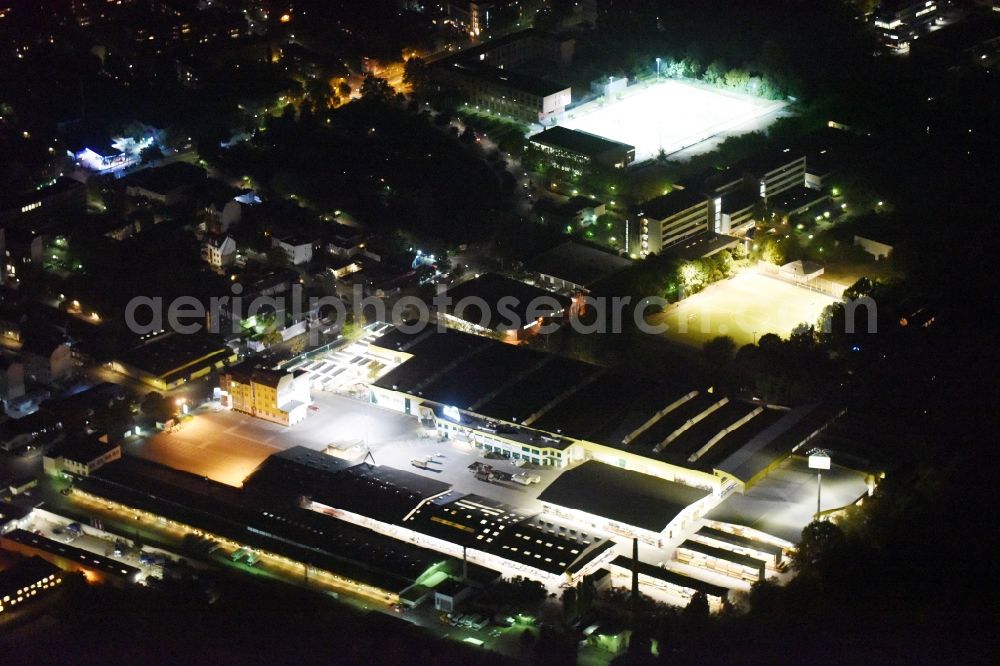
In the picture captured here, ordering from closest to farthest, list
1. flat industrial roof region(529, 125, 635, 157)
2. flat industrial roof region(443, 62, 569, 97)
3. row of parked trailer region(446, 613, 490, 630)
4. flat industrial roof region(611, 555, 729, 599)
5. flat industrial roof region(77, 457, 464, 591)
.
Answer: row of parked trailer region(446, 613, 490, 630)
flat industrial roof region(611, 555, 729, 599)
flat industrial roof region(77, 457, 464, 591)
flat industrial roof region(529, 125, 635, 157)
flat industrial roof region(443, 62, 569, 97)

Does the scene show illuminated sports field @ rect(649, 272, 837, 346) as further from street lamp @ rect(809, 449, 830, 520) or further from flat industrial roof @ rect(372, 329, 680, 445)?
street lamp @ rect(809, 449, 830, 520)

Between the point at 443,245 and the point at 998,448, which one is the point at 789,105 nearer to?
the point at 443,245

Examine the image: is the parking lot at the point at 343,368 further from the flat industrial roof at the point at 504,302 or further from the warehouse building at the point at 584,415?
the flat industrial roof at the point at 504,302

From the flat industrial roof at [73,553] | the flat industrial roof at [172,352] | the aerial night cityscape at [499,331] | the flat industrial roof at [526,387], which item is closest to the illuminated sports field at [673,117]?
the aerial night cityscape at [499,331]

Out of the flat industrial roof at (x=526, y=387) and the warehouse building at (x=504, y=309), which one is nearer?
the flat industrial roof at (x=526, y=387)

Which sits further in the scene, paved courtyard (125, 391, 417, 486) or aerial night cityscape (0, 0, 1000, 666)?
paved courtyard (125, 391, 417, 486)

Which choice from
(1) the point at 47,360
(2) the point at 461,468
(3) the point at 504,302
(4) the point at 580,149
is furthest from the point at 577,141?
(1) the point at 47,360

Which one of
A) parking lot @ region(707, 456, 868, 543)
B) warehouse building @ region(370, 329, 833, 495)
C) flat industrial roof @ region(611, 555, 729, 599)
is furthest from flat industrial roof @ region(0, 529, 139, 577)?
parking lot @ region(707, 456, 868, 543)

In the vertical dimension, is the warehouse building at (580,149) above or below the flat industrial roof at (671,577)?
above
